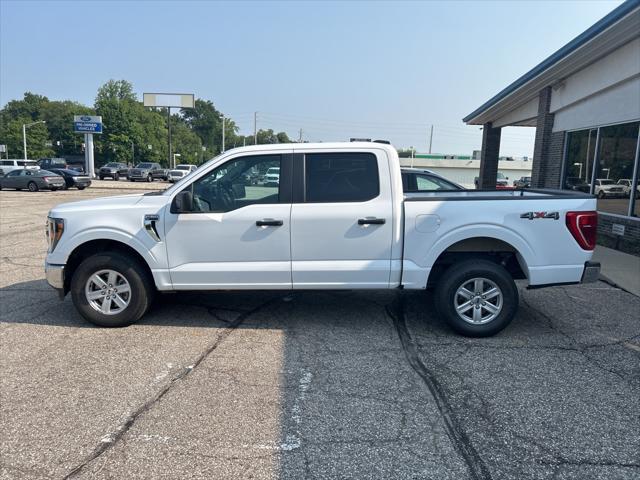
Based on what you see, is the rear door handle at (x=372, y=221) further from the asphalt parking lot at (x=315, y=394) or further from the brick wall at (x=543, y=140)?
the brick wall at (x=543, y=140)

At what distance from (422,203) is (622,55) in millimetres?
7704

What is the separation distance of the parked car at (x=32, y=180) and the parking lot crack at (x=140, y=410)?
29692 mm

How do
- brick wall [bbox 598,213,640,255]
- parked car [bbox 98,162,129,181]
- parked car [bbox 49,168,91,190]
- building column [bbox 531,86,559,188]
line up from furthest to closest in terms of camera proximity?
parked car [bbox 98,162,129,181] → parked car [bbox 49,168,91,190] → building column [bbox 531,86,559,188] → brick wall [bbox 598,213,640,255]

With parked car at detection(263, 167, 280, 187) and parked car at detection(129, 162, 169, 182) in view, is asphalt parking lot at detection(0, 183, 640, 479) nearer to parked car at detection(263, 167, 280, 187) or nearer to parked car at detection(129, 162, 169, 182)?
parked car at detection(263, 167, 280, 187)

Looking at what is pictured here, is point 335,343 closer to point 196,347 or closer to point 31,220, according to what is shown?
point 196,347

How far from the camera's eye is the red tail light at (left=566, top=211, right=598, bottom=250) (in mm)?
4953

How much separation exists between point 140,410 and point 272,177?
260cm

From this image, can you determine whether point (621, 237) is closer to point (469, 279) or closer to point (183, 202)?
point (469, 279)

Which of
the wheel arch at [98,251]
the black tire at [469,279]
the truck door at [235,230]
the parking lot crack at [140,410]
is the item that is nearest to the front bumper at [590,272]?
the black tire at [469,279]

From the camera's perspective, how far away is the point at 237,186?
5.17 meters

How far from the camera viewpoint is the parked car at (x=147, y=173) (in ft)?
158

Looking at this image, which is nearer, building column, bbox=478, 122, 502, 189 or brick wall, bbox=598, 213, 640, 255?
brick wall, bbox=598, 213, 640, 255

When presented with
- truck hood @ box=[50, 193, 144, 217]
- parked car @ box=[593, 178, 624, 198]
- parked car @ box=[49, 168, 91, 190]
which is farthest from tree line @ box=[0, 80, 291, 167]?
truck hood @ box=[50, 193, 144, 217]

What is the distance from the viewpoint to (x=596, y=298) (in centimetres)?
680
